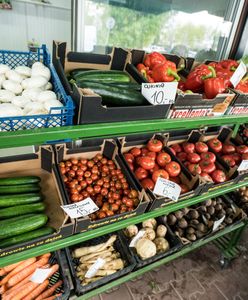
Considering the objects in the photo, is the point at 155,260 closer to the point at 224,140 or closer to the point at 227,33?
the point at 224,140

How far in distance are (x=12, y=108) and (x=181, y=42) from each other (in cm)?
204

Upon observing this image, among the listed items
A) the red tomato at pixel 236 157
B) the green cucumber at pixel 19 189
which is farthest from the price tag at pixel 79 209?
the red tomato at pixel 236 157

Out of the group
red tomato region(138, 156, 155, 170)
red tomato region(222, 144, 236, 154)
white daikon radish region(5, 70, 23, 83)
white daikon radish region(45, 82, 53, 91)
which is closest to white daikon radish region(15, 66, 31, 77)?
white daikon radish region(5, 70, 23, 83)

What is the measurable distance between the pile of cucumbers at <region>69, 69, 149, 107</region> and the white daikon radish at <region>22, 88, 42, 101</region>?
0.17 meters

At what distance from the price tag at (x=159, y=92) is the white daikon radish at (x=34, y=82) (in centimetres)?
49

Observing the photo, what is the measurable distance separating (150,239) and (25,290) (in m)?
0.90

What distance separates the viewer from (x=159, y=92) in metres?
1.08

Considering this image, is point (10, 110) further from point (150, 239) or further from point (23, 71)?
point (150, 239)

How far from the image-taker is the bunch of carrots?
4.64ft

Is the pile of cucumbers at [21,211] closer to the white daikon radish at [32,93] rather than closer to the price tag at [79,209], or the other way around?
the price tag at [79,209]

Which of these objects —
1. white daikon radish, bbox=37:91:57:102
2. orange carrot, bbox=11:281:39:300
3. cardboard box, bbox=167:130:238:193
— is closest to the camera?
white daikon radish, bbox=37:91:57:102

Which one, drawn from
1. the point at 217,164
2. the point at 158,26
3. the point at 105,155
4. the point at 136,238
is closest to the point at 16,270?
the point at 136,238

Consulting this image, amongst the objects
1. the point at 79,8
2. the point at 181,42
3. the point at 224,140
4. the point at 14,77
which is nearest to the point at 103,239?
the point at 14,77

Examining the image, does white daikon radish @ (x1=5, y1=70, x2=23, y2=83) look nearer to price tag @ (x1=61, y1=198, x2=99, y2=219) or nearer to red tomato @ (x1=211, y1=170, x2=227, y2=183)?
price tag @ (x1=61, y1=198, x2=99, y2=219)
